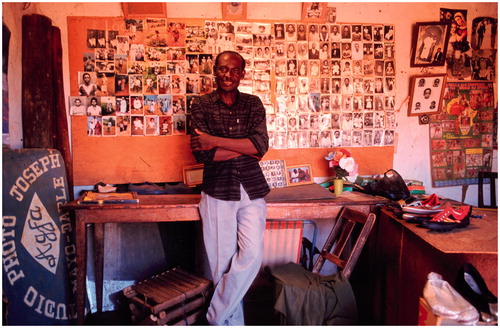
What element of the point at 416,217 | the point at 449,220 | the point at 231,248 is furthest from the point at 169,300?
the point at 449,220

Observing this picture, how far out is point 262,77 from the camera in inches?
127

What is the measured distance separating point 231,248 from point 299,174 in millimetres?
1171

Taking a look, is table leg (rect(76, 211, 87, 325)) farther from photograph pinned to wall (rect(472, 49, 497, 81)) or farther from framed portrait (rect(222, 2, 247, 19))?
photograph pinned to wall (rect(472, 49, 497, 81))

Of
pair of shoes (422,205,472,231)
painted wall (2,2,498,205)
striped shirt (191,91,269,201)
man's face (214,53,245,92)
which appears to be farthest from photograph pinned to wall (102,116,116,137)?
pair of shoes (422,205,472,231)

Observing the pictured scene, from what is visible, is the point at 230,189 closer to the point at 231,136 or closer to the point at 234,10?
the point at 231,136

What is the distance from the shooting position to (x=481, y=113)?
3.51 meters

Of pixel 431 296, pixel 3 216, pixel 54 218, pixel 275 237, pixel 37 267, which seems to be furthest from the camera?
pixel 275 237

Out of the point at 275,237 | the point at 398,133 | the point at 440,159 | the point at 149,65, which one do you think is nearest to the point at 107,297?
the point at 275,237

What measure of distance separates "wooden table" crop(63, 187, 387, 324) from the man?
208 millimetres

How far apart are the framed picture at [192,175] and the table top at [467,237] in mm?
1728

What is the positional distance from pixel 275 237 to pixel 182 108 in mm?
1467

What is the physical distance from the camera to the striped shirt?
2.38 meters

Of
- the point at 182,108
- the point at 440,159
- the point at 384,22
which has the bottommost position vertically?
the point at 440,159

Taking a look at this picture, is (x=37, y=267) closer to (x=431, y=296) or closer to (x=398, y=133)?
(x=431, y=296)
